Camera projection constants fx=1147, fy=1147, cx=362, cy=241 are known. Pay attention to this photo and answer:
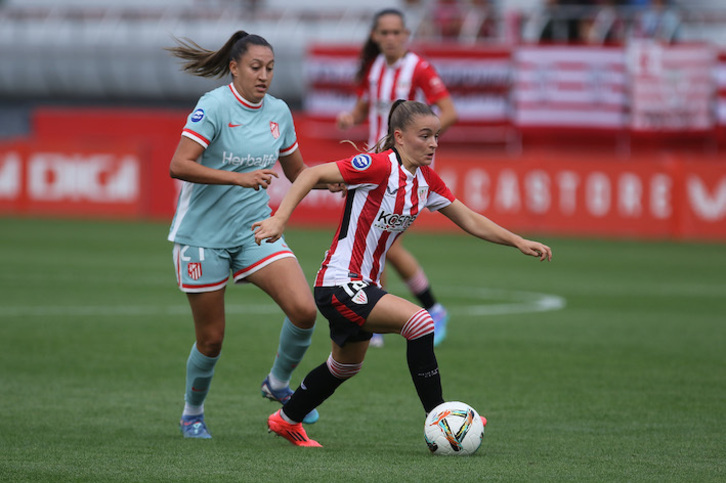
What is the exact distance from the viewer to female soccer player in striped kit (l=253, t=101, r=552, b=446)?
5.79m

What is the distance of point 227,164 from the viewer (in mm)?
6445

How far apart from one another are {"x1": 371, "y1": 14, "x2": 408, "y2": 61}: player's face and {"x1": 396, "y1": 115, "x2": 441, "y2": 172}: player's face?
12.4 ft

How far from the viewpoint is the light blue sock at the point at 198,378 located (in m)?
6.40

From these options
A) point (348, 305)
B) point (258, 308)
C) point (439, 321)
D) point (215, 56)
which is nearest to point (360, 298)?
point (348, 305)

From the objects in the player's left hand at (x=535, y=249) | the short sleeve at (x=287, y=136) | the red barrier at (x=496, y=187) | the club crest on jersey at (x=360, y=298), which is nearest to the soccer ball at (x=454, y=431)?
the club crest on jersey at (x=360, y=298)

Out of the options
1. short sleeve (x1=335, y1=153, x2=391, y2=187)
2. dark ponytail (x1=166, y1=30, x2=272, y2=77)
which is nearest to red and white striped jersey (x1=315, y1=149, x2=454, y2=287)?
short sleeve (x1=335, y1=153, x2=391, y2=187)

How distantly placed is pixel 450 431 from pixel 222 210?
183 centimetres

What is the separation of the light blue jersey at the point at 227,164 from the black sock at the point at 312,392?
904mm

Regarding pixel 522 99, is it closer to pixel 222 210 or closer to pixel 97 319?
pixel 97 319

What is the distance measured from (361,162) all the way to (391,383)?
268 cm

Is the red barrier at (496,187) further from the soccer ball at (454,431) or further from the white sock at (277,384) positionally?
the soccer ball at (454,431)

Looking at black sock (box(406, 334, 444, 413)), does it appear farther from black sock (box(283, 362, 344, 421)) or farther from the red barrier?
the red barrier

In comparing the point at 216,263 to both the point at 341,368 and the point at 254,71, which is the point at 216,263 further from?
the point at 254,71

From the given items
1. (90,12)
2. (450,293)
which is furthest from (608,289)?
(90,12)
